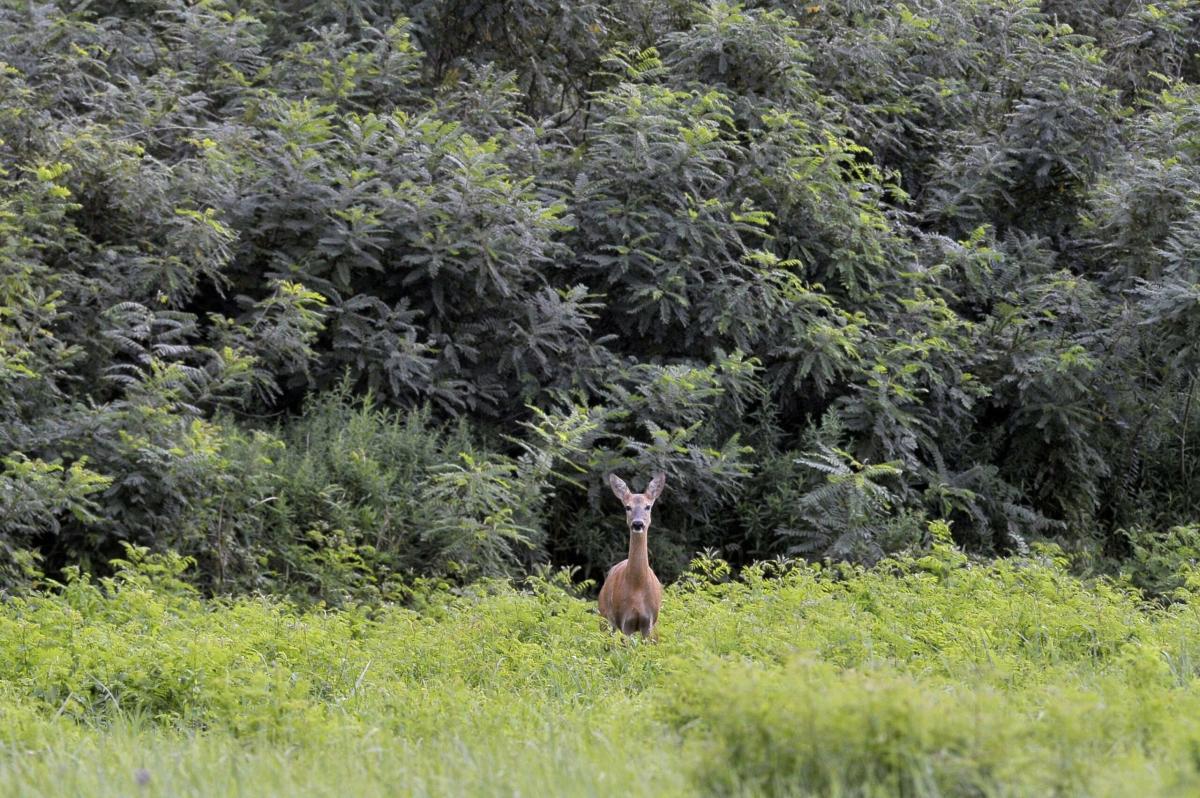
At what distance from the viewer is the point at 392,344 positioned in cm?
1349

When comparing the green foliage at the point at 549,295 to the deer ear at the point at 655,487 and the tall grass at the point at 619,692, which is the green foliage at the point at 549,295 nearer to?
the tall grass at the point at 619,692

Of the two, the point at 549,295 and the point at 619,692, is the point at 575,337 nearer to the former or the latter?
the point at 549,295

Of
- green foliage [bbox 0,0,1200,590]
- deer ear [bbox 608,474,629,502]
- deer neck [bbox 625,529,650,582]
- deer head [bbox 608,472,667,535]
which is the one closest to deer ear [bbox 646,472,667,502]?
deer head [bbox 608,472,667,535]

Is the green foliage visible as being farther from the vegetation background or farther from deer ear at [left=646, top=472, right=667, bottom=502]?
deer ear at [left=646, top=472, right=667, bottom=502]

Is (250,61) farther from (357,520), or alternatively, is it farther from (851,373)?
(851,373)

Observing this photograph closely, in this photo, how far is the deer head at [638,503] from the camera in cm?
971

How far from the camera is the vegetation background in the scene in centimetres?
948

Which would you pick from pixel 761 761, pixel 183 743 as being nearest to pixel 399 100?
pixel 183 743

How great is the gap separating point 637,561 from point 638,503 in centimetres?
69

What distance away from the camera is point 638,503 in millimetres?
10094

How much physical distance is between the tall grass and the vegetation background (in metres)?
0.07

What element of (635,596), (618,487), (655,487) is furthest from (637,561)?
(618,487)

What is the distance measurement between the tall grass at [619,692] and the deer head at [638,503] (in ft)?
2.04

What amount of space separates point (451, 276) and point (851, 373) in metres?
3.93
